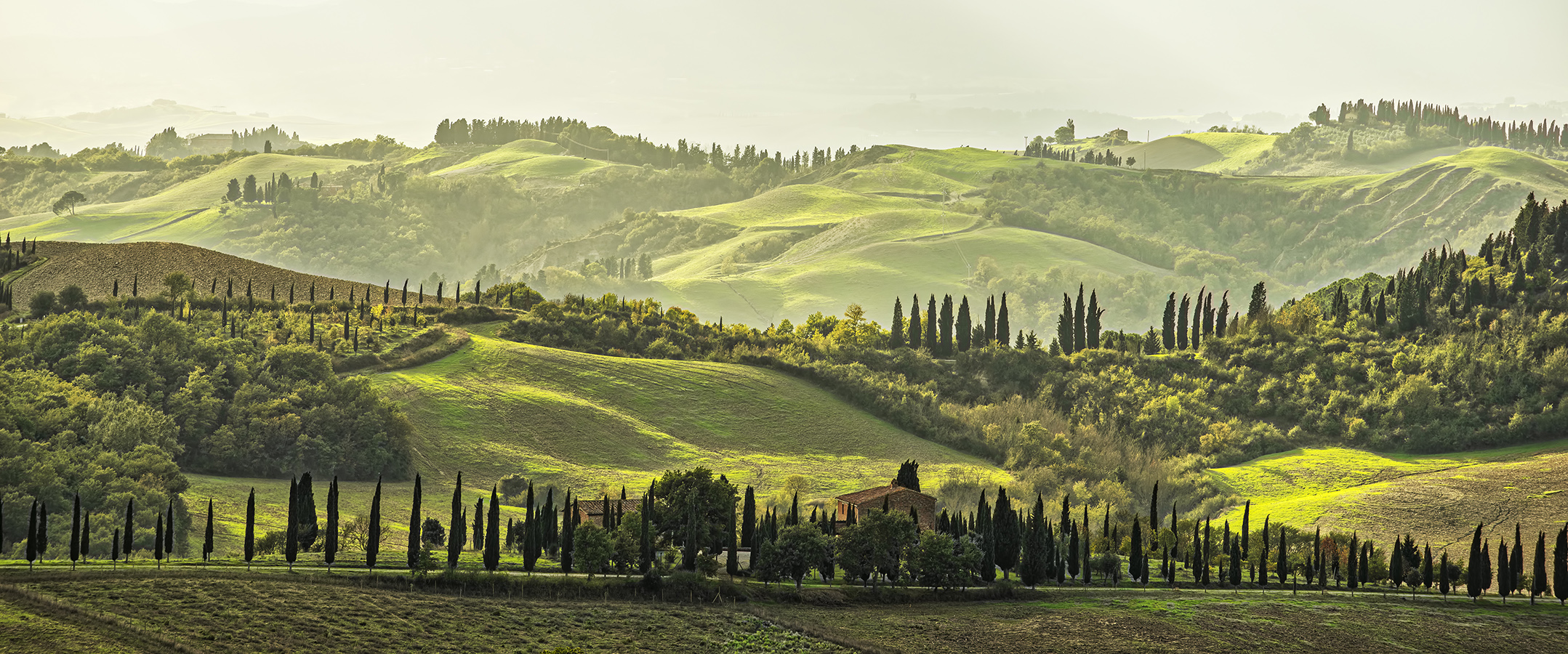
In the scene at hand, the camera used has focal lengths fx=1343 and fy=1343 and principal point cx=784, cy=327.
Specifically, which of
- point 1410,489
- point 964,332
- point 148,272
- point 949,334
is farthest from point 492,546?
point 949,334

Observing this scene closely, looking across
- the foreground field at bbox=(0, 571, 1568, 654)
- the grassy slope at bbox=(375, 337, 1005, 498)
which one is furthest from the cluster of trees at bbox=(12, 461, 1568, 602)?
the grassy slope at bbox=(375, 337, 1005, 498)

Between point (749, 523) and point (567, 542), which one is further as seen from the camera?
point (749, 523)

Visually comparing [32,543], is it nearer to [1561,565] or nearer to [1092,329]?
[1561,565]

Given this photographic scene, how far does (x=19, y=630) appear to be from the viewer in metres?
55.2

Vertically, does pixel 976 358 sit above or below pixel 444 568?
above

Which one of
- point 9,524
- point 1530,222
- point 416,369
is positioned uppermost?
point 1530,222

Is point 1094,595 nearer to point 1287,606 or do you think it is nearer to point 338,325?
point 1287,606

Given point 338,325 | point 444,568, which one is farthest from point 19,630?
point 338,325

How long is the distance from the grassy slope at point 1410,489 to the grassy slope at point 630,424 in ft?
90.8

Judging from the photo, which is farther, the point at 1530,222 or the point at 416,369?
the point at 1530,222

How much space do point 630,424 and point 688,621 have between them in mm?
68871

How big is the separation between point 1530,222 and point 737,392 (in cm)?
9820

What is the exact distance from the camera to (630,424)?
13475cm

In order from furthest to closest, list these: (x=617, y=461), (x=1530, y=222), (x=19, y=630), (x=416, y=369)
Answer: (x=1530, y=222) → (x=416, y=369) → (x=617, y=461) → (x=19, y=630)
